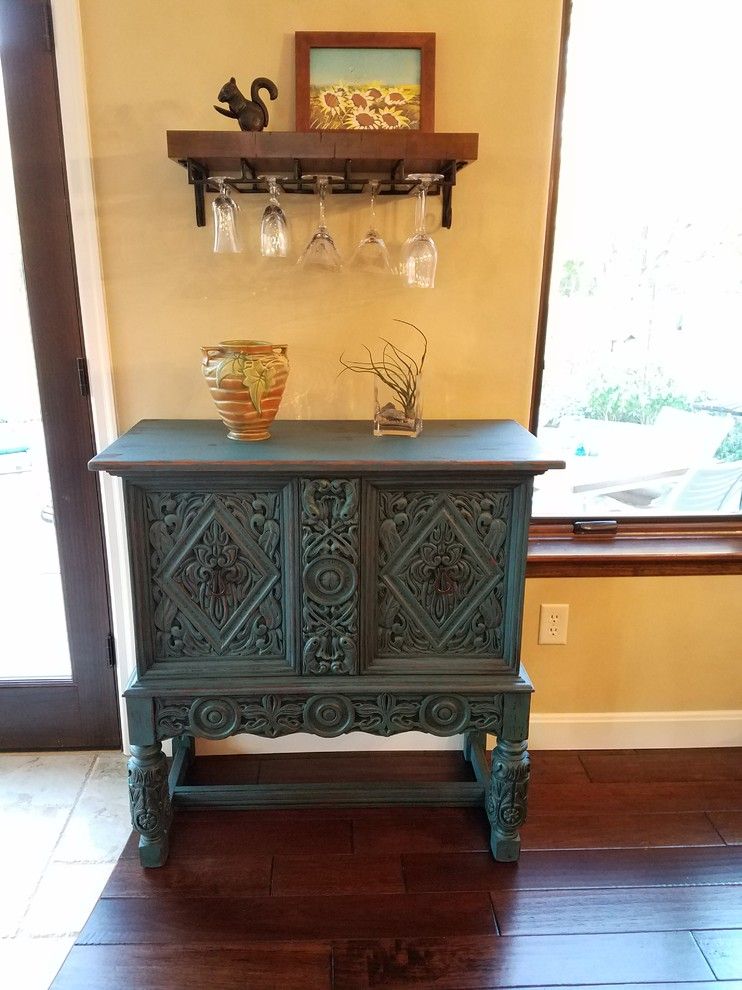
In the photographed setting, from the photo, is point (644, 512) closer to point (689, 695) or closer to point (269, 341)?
point (689, 695)

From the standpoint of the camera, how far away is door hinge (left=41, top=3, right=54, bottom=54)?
1646 mm

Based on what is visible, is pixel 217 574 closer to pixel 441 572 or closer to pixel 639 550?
pixel 441 572

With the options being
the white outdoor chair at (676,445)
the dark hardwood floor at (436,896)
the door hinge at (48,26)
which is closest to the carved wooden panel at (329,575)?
the dark hardwood floor at (436,896)

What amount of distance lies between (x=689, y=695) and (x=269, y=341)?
1673 mm

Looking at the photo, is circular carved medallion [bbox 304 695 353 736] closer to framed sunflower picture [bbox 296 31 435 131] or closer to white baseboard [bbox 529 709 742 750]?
white baseboard [bbox 529 709 742 750]

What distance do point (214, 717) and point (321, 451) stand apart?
681 millimetres

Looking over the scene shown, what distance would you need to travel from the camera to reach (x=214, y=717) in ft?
5.28

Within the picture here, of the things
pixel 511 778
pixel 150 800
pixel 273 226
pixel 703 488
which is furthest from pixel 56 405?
pixel 703 488

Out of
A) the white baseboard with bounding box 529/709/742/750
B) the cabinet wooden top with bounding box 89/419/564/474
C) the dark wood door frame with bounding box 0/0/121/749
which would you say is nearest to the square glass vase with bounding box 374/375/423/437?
the cabinet wooden top with bounding box 89/419/564/474

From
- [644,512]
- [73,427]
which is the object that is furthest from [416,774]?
[73,427]

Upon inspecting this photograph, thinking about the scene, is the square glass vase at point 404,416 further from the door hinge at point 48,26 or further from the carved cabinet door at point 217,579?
the door hinge at point 48,26

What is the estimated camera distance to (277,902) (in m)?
1.60

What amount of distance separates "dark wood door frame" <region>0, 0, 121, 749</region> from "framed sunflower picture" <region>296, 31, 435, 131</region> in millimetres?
632

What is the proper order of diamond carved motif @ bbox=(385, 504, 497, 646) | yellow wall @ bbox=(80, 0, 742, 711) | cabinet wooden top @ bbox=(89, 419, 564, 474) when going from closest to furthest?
cabinet wooden top @ bbox=(89, 419, 564, 474), diamond carved motif @ bbox=(385, 504, 497, 646), yellow wall @ bbox=(80, 0, 742, 711)
